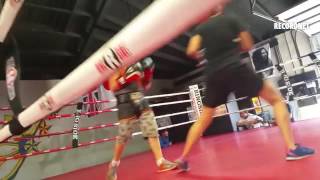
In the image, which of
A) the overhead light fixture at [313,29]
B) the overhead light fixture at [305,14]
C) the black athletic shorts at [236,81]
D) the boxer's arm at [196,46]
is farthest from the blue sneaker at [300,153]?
the overhead light fixture at [313,29]

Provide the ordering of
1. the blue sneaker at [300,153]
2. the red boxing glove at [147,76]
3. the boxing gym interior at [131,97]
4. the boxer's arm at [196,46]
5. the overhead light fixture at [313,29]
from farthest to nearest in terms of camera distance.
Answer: the overhead light fixture at [313,29] → the red boxing glove at [147,76] → the boxer's arm at [196,46] → the blue sneaker at [300,153] → the boxing gym interior at [131,97]

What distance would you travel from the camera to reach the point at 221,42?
1.61m

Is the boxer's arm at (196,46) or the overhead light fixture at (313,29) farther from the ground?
the overhead light fixture at (313,29)

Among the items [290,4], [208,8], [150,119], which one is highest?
[290,4]

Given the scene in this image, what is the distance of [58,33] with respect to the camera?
148 inches

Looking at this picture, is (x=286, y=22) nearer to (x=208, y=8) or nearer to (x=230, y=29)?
(x=230, y=29)

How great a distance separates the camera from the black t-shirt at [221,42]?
1.59 metres

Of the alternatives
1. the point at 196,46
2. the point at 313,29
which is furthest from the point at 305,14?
the point at 196,46

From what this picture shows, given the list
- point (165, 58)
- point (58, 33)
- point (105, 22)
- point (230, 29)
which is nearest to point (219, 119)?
point (165, 58)

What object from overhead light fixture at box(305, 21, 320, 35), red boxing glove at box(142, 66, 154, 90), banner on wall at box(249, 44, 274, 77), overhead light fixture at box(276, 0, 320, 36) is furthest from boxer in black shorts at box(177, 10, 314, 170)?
overhead light fixture at box(305, 21, 320, 35)

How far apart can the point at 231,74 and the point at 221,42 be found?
20 cm

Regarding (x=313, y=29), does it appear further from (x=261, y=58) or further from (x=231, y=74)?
(x=231, y=74)

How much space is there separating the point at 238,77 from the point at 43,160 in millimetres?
3434

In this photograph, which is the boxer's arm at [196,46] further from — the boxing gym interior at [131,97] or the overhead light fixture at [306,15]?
the overhead light fixture at [306,15]
